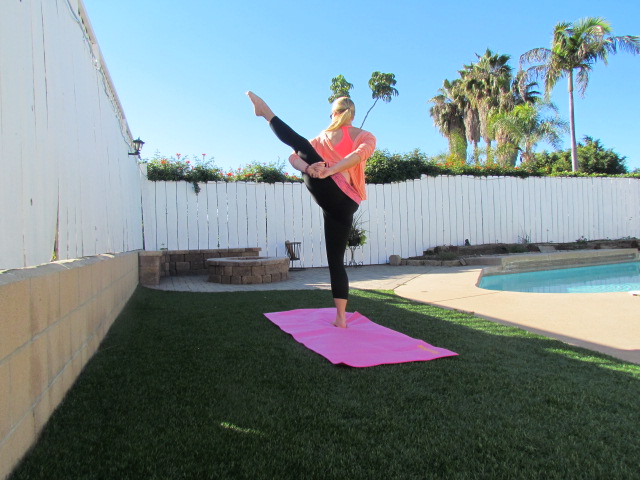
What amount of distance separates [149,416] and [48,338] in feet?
1.65

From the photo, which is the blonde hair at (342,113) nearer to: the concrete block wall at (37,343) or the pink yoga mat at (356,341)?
the pink yoga mat at (356,341)

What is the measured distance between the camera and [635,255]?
12227 millimetres

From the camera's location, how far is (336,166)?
306 centimetres

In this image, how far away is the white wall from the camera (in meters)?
1.39

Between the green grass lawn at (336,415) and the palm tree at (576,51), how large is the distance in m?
19.1

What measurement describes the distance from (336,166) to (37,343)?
2141mm

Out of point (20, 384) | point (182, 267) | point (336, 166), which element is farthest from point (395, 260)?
point (20, 384)

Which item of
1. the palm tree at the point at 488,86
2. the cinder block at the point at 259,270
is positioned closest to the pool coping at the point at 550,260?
the cinder block at the point at 259,270

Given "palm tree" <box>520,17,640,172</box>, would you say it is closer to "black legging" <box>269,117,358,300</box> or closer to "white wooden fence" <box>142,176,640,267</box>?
"white wooden fence" <box>142,176,640,267</box>

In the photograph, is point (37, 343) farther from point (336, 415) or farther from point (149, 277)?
point (149, 277)

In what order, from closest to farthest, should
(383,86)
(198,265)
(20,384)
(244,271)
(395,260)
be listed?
1. (20,384)
2. (244,271)
3. (198,265)
4. (395,260)
5. (383,86)

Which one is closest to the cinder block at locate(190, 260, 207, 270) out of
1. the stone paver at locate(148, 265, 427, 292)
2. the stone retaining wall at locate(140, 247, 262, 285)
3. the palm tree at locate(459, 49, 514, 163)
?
the stone retaining wall at locate(140, 247, 262, 285)

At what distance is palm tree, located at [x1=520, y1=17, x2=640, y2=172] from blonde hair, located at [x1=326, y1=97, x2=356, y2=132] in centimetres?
1816

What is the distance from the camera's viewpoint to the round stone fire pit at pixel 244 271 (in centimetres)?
709
